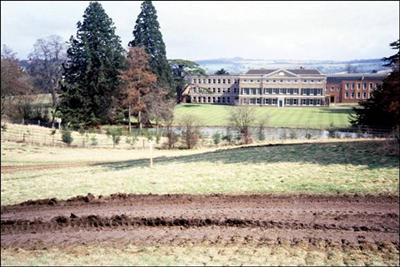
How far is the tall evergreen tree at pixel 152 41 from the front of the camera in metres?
28.7

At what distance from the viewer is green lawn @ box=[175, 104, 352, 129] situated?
20545 millimetres

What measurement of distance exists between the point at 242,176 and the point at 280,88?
9459 mm

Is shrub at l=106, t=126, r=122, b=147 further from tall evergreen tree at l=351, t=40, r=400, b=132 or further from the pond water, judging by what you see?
tall evergreen tree at l=351, t=40, r=400, b=132

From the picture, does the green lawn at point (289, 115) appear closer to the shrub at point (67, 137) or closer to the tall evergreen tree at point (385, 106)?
the tall evergreen tree at point (385, 106)

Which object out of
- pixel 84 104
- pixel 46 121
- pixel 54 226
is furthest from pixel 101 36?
pixel 54 226

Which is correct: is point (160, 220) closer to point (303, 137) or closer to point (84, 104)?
point (84, 104)

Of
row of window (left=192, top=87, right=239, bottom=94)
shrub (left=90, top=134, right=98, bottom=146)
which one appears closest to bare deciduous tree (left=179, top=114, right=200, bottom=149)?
row of window (left=192, top=87, right=239, bottom=94)

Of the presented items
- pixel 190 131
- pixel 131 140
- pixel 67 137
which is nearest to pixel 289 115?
pixel 190 131

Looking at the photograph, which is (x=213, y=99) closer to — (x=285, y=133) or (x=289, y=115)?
(x=289, y=115)

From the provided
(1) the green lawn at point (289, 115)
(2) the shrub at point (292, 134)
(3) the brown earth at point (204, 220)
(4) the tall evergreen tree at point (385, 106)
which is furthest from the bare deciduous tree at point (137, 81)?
(3) the brown earth at point (204, 220)

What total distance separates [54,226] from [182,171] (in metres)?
6.85

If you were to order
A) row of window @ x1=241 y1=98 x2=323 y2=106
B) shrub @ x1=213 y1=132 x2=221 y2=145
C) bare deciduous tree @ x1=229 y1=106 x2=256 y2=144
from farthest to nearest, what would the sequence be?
shrub @ x1=213 y1=132 x2=221 y2=145
bare deciduous tree @ x1=229 y1=106 x2=256 y2=144
row of window @ x1=241 y1=98 x2=323 y2=106

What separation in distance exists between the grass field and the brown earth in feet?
3.13

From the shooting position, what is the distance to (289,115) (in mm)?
22688
